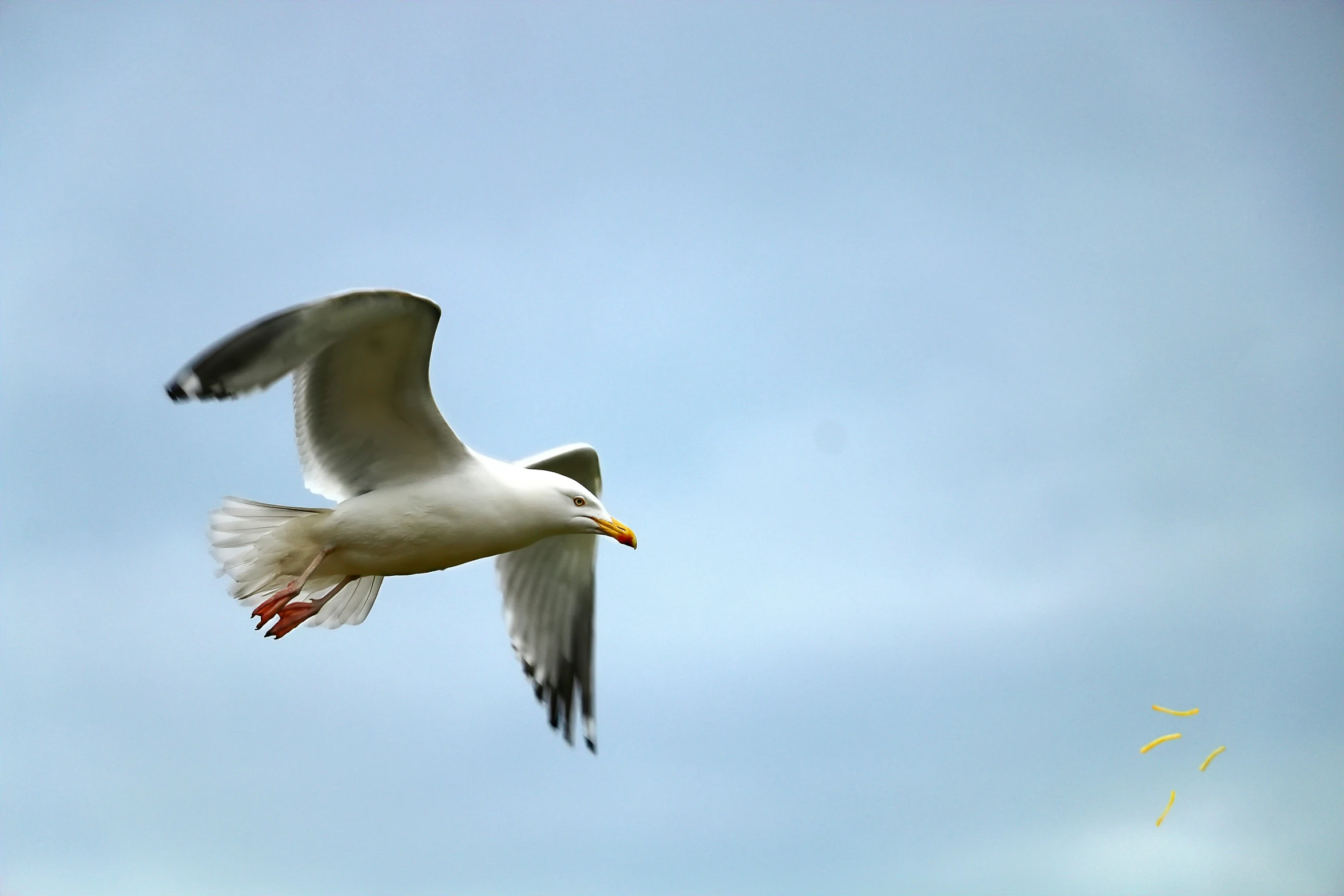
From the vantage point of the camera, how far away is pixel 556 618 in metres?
6.70

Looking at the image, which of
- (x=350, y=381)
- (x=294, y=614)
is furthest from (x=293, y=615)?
(x=350, y=381)

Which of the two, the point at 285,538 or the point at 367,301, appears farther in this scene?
the point at 285,538

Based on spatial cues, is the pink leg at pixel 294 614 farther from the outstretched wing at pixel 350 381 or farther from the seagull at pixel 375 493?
the outstretched wing at pixel 350 381

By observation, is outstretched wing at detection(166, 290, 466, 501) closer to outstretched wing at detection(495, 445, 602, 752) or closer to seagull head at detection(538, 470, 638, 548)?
seagull head at detection(538, 470, 638, 548)

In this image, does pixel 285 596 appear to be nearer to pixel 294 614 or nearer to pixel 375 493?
pixel 294 614

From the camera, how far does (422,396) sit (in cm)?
535

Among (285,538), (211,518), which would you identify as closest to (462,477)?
(285,538)

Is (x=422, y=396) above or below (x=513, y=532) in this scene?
above

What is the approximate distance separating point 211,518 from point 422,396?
1133 mm

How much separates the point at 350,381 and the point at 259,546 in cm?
83

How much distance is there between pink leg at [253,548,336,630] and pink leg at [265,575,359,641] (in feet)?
0.21

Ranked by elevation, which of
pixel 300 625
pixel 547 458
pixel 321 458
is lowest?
pixel 300 625

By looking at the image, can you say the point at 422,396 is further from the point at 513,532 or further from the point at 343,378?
the point at 513,532

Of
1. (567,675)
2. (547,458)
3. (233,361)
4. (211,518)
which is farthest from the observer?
(567,675)
